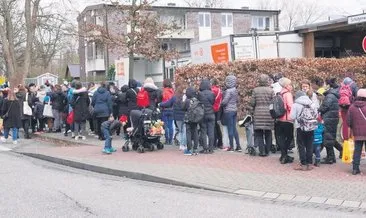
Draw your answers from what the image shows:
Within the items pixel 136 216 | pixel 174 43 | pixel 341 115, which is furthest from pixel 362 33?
pixel 174 43

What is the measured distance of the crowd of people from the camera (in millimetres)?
10219

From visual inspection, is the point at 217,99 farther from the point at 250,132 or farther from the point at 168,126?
the point at 168,126

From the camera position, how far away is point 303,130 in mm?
10070

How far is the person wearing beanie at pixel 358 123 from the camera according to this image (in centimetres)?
968

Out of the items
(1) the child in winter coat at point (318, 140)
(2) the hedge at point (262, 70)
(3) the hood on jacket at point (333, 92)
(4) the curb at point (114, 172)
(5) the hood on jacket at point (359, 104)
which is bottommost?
(4) the curb at point (114, 172)

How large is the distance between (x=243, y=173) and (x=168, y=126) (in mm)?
4780

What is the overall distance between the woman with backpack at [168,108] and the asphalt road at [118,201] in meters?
3.30

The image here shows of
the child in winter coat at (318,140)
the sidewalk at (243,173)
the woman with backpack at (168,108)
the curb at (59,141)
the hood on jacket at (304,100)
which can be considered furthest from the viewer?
the curb at (59,141)

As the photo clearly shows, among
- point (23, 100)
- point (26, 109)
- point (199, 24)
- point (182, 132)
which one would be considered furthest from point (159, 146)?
point (199, 24)

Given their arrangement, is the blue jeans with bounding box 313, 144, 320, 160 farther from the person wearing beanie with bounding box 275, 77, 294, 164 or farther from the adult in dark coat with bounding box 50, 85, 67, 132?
the adult in dark coat with bounding box 50, 85, 67, 132

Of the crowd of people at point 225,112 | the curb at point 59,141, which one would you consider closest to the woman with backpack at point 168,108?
the crowd of people at point 225,112

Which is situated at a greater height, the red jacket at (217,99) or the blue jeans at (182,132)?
the red jacket at (217,99)

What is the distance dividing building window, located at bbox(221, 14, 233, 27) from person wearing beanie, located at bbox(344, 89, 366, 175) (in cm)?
5612

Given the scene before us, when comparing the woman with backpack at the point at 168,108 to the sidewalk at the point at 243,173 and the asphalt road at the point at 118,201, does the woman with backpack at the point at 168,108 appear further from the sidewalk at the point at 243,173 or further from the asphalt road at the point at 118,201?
the asphalt road at the point at 118,201
